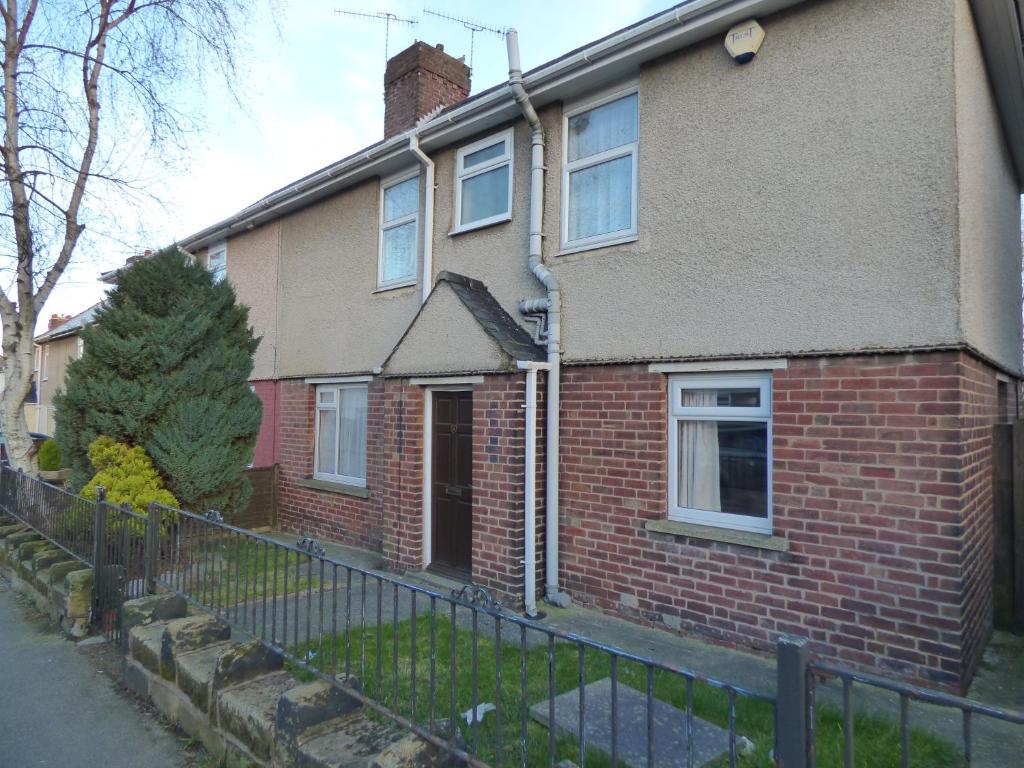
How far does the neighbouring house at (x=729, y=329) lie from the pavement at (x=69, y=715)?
2867mm

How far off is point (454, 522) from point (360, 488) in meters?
2.05

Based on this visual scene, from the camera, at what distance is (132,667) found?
4176 millimetres

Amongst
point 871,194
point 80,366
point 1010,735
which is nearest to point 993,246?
point 871,194

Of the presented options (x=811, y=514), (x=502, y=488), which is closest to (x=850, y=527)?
(x=811, y=514)

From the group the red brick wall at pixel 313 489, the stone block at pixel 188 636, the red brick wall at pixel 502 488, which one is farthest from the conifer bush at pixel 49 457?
the stone block at pixel 188 636

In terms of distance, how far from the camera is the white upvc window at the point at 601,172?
18.6 feet

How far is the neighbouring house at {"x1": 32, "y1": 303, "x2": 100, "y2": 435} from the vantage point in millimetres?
20312

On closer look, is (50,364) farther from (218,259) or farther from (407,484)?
(407,484)

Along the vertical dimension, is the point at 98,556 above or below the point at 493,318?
below

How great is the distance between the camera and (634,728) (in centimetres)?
349

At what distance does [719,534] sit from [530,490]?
1661 millimetres

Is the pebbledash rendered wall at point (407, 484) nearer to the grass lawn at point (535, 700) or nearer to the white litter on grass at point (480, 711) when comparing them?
the grass lawn at point (535, 700)

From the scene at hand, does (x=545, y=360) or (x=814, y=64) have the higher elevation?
(x=814, y=64)

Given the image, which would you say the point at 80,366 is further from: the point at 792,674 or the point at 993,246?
the point at 993,246
